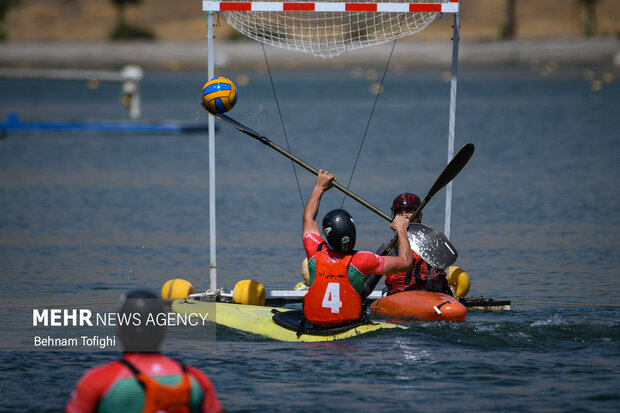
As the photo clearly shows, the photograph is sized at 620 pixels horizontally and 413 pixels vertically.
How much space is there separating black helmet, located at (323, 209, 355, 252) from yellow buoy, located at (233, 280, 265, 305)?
8.31 ft

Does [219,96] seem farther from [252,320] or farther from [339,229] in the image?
[339,229]

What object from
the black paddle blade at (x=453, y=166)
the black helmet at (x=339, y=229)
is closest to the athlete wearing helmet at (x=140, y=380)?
the black helmet at (x=339, y=229)

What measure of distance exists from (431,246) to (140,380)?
5.69m

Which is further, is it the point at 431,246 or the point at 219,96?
the point at 219,96

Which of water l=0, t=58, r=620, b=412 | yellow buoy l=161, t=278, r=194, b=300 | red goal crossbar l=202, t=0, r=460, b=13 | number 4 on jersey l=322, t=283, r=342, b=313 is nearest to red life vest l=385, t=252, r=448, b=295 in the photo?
water l=0, t=58, r=620, b=412

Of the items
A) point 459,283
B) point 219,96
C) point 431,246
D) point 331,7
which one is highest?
point 331,7

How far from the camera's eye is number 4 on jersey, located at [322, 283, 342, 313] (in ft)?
31.3

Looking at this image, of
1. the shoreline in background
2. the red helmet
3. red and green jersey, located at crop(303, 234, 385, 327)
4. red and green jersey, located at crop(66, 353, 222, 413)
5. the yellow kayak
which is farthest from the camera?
the shoreline in background

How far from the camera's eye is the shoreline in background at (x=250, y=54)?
9144cm

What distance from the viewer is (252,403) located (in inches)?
337

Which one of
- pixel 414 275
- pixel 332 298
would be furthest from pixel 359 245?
pixel 332 298

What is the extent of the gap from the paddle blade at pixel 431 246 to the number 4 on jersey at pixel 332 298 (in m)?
1.27

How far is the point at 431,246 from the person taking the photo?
34.8ft

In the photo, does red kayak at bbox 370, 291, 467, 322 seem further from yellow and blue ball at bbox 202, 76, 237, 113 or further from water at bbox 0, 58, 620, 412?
yellow and blue ball at bbox 202, 76, 237, 113
